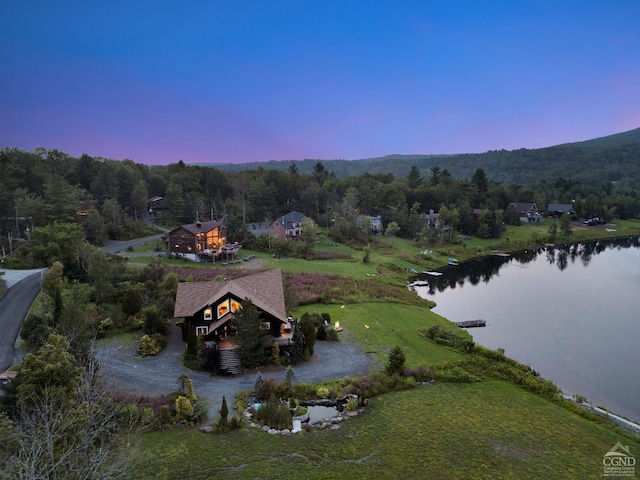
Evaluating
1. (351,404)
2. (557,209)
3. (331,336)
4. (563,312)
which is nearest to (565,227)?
(557,209)

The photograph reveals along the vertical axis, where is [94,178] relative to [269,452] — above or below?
above

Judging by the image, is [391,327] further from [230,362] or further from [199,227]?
[199,227]

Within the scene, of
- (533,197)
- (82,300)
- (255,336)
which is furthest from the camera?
(533,197)

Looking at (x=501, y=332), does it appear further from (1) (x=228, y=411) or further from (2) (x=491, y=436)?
(1) (x=228, y=411)

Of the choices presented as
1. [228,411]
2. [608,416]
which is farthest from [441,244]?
[228,411]

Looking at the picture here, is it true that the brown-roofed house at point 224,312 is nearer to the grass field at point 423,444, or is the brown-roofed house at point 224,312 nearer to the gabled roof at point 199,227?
the grass field at point 423,444

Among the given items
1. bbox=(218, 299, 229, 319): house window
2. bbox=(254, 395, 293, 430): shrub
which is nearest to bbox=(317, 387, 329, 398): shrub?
bbox=(254, 395, 293, 430): shrub

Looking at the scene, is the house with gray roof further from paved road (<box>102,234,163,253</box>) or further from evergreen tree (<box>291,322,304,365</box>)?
evergreen tree (<box>291,322,304,365</box>)
